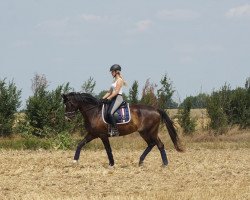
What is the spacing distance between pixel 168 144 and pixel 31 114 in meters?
7.37

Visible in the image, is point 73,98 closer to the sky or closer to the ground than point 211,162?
closer to the sky

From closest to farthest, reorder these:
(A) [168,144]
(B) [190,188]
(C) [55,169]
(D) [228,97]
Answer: (B) [190,188], (C) [55,169], (A) [168,144], (D) [228,97]

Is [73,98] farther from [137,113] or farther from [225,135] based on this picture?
[225,135]

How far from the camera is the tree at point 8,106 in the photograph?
26.1 metres

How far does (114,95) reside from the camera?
13234mm

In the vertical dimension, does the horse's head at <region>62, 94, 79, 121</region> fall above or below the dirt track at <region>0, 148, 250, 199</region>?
above

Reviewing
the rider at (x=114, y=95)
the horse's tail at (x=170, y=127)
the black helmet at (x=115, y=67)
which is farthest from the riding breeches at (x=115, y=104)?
the horse's tail at (x=170, y=127)

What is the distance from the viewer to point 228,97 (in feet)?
104

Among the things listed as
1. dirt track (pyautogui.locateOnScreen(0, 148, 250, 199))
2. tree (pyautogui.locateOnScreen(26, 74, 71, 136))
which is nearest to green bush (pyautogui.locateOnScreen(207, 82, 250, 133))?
tree (pyautogui.locateOnScreen(26, 74, 71, 136))

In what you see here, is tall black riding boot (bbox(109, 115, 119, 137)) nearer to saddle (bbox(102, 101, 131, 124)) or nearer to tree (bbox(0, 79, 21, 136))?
saddle (bbox(102, 101, 131, 124))

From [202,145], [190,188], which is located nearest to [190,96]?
[202,145]

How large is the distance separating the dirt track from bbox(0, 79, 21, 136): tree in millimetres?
11141

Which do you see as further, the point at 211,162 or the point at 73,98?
the point at 211,162

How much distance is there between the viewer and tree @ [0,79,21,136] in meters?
26.1
